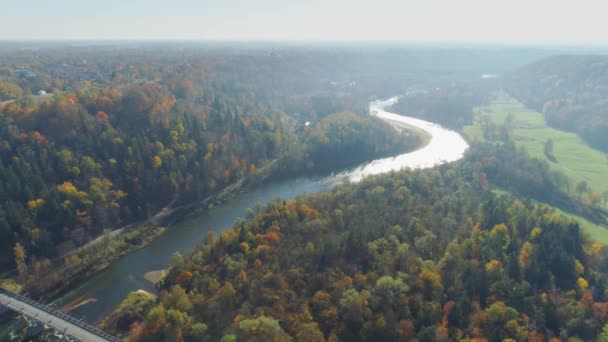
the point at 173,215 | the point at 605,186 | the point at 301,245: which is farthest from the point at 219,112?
the point at 605,186

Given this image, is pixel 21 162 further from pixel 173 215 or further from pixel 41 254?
pixel 173 215

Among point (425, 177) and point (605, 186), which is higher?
point (425, 177)

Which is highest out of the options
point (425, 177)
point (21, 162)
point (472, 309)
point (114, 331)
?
point (21, 162)

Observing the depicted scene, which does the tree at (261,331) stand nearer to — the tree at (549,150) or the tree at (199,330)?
the tree at (199,330)

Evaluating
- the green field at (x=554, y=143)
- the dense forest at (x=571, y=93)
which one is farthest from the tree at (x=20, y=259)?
the dense forest at (x=571, y=93)

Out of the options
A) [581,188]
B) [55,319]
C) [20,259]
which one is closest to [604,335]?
[581,188]

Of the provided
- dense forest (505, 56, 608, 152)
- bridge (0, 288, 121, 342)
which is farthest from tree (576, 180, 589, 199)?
bridge (0, 288, 121, 342)
